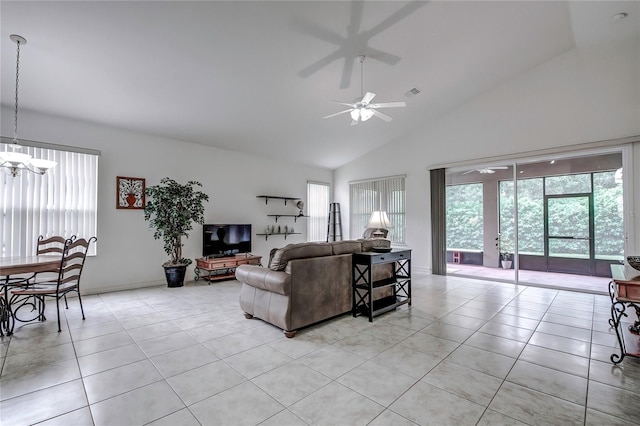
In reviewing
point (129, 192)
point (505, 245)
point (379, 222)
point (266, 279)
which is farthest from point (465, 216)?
point (129, 192)

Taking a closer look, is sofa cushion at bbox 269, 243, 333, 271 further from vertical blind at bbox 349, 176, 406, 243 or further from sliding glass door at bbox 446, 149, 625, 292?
sliding glass door at bbox 446, 149, 625, 292

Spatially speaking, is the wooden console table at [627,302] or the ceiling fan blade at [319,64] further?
the ceiling fan blade at [319,64]

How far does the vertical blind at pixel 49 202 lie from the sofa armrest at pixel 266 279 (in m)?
3.21

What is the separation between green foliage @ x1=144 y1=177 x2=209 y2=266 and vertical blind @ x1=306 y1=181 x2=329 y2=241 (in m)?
3.39

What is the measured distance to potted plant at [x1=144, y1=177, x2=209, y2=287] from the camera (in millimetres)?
5137

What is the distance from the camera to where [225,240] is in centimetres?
625

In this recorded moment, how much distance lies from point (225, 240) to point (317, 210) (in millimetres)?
3102

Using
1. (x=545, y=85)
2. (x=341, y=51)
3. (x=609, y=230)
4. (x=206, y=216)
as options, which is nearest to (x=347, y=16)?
(x=341, y=51)

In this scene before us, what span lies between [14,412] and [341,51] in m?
4.77

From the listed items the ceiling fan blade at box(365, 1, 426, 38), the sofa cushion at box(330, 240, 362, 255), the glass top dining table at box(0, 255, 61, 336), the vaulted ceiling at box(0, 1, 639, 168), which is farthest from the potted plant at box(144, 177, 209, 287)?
the ceiling fan blade at box(365, 1, 426, 38)

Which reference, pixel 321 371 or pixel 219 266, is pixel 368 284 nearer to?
pixel 321 371

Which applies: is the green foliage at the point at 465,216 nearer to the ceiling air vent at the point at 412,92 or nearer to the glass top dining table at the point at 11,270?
the ceiling air vent at the point at 412,92

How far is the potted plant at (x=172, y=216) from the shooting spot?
5137 mm

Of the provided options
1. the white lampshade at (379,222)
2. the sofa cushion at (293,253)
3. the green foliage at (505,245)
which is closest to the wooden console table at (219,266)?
the white lampshade at (379,222)
